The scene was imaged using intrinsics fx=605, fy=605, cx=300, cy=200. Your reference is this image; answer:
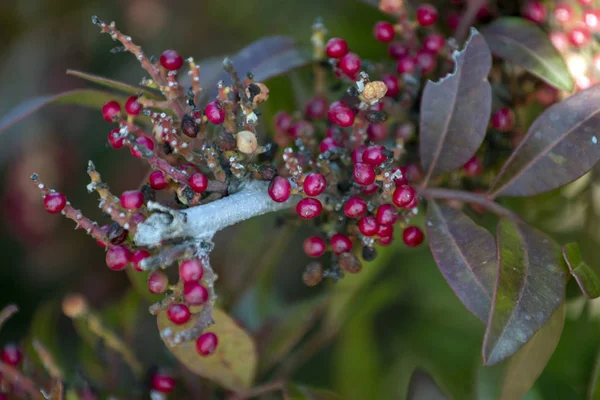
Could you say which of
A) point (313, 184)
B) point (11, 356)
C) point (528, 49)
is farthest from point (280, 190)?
point (11, 356)

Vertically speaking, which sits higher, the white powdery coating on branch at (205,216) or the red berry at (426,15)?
the red berry at (426,15)

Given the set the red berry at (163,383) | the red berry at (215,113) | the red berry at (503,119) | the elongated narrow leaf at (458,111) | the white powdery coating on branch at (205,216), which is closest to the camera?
the white powdery coating on branch at (205,216)

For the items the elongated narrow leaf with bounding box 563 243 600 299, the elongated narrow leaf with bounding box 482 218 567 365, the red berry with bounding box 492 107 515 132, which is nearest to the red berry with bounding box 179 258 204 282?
the elongated narrow leaf with bounding box 482 218 567 365

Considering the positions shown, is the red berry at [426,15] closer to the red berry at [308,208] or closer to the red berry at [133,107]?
the red berry at [308,208]

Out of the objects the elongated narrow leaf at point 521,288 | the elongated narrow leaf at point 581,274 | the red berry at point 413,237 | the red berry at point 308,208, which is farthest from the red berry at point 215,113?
the elongated narrow leaf at point 581,274

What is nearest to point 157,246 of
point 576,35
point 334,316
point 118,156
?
point 334,316

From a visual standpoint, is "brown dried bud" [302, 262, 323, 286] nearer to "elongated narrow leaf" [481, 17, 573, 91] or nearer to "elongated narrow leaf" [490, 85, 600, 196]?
"elongated narrow leaf" [490, 85, 600, 196]

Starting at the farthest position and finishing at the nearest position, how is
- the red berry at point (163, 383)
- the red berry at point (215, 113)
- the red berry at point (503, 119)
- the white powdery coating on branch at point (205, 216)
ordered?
1. the red berry at point (163, 383)
2. the red berry at point (503, 119)
3. the red berry at point (215, 113)
4. the white powdery coating on branch at point (205, 216)

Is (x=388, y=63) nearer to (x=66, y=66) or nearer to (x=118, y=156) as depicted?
(x=118, y=156)
